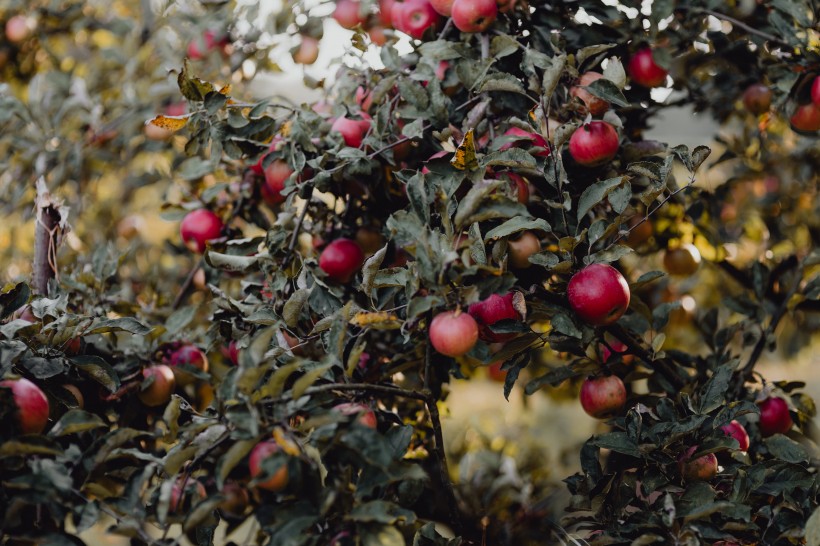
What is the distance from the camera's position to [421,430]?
1.79m

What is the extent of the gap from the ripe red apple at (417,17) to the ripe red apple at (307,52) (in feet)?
1.84

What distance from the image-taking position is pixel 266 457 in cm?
100

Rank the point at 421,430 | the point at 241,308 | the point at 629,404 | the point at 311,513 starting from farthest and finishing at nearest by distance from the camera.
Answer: the point at 421,430, the point at 629,404, the point at 241,308, the point at 311,513

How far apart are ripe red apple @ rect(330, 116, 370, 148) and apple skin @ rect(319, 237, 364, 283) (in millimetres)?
233

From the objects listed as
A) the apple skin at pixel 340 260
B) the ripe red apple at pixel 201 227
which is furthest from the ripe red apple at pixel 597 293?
the ripe red apple at pixel 201 227

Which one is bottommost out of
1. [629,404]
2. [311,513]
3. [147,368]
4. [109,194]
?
[109,194]

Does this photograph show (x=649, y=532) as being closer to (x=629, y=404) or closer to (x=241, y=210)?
(x=629, y=404)

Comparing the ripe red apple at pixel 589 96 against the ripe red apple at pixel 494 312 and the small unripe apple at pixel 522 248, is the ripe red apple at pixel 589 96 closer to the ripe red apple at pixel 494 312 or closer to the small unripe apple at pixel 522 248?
the small unripe apple at pixel 522 248

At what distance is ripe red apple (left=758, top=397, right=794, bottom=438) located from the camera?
66.1 inches

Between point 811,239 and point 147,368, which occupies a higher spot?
point 147,368

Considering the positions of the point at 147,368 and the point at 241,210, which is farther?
the point at 241,210

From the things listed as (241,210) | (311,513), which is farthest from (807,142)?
(311,513)

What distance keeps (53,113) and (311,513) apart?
7.29 feet

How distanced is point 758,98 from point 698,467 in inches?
49.6
